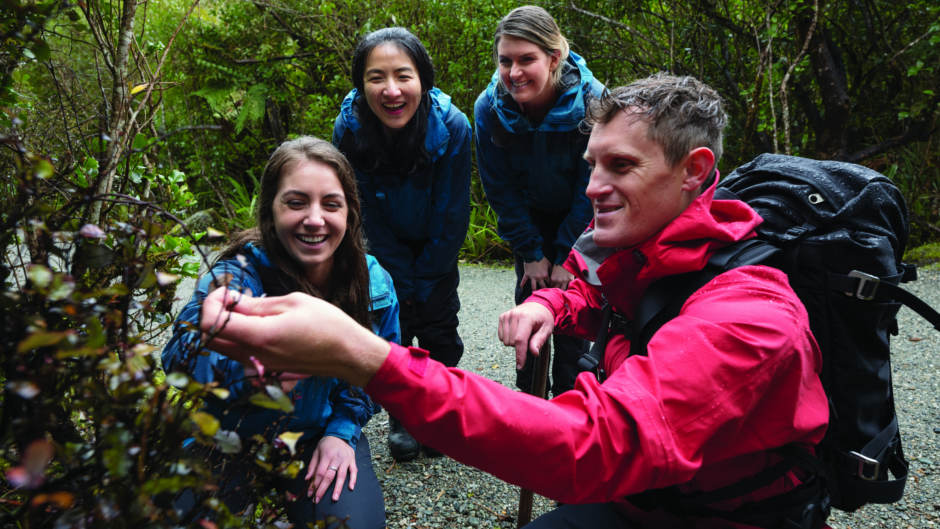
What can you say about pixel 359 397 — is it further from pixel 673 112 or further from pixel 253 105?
pixel 253 105

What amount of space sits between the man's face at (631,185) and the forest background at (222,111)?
3.18 feet

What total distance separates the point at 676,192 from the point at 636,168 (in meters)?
0.12

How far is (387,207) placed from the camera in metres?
3.31

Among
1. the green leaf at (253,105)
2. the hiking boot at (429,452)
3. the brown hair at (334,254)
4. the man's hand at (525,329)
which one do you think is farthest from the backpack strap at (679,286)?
the green leaf at (253,105)

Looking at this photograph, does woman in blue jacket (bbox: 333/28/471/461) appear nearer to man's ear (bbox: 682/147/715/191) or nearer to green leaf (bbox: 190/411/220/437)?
man's ear (bbox: 682/147/715/191)

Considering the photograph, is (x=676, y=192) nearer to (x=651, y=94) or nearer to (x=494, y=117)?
(x=651, y=94)

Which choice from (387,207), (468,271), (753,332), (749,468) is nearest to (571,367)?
(387,207)

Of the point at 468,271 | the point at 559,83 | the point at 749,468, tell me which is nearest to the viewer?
the point at 749,468

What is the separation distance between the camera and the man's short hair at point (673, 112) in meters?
1.60

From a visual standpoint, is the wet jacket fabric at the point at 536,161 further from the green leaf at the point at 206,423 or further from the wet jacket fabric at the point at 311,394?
the green leaf at the point at 206,423

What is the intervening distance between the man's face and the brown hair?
1.09m

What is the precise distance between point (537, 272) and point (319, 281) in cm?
147

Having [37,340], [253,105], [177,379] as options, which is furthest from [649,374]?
[253,105]

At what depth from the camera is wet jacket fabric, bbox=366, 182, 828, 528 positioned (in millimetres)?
1146
